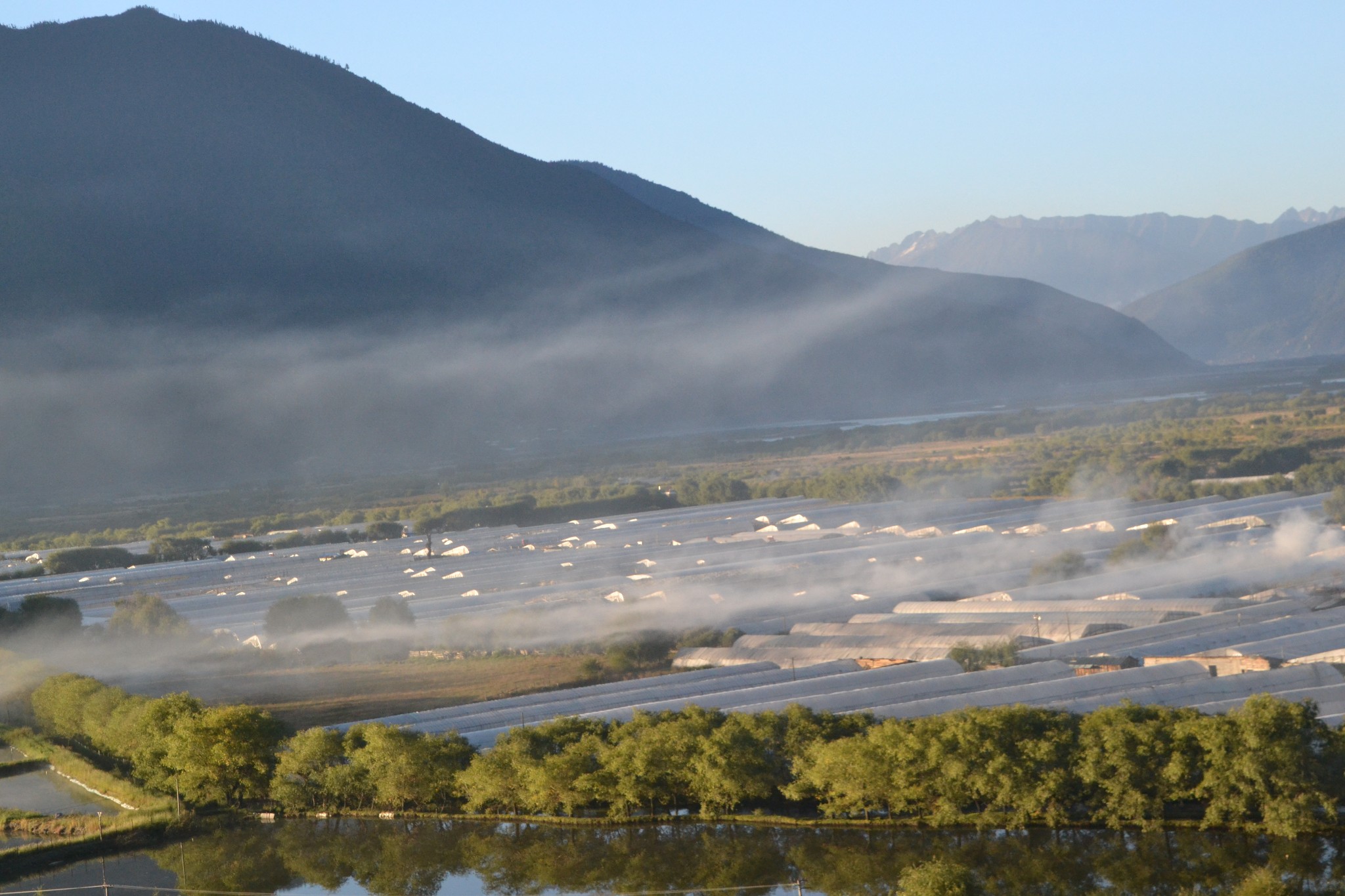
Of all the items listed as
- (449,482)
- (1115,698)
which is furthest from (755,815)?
(449,482)

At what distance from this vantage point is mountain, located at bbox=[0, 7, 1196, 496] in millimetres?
83938

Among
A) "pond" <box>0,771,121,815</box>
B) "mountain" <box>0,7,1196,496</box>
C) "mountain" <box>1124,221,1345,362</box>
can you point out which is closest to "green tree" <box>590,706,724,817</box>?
"pond" <box>0,771,121,815</box>

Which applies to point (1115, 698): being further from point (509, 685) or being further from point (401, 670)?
point (401, 670)

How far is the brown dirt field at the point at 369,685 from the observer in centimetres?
2155

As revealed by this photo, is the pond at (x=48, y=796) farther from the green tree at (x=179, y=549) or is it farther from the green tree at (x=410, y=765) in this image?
the green tree at (x=179, y=549)

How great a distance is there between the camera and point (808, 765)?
1431 cm

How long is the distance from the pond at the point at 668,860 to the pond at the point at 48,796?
2.03 metres

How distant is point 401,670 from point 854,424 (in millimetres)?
74695

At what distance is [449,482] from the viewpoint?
69125 millimetres

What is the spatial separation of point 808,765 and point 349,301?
9320cm

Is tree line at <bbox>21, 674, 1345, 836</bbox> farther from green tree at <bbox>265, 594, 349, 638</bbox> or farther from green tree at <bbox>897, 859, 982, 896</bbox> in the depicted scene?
green tree at <bbox>265, 594, 349, 638</bbox>

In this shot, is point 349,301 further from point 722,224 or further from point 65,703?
point 65,703

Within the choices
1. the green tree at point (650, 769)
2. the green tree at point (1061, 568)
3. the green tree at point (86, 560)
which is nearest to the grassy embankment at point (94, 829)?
the green tree at point (650, 769)

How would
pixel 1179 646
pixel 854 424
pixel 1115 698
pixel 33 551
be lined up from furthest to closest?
1. pixel 854 424
2. pixel 33 551
3. pixel 1179 646
4. pixel 1115 698
